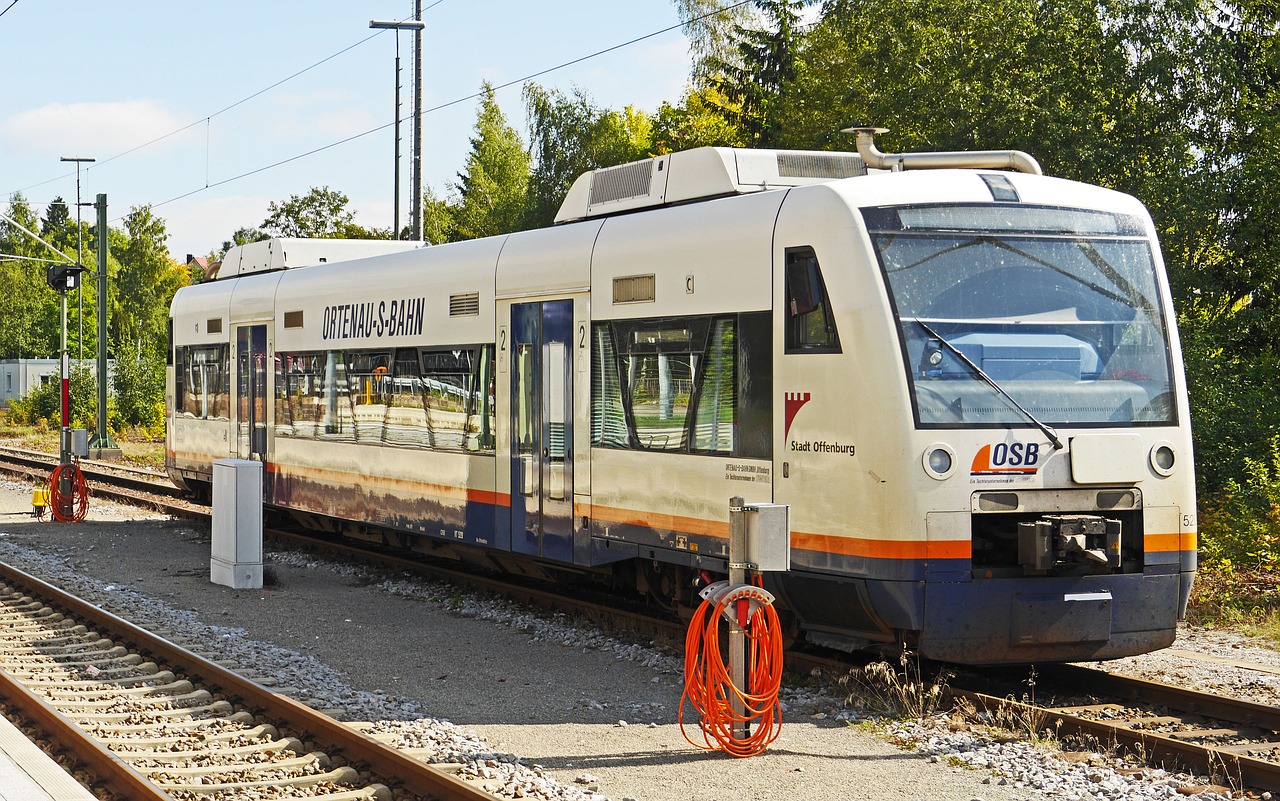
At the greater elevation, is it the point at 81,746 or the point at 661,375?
the point at 661,375

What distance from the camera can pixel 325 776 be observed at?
691 cm

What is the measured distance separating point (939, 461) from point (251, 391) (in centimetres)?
1134

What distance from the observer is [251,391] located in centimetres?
1745

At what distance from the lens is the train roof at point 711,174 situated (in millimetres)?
9945

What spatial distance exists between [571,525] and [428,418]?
110 inches

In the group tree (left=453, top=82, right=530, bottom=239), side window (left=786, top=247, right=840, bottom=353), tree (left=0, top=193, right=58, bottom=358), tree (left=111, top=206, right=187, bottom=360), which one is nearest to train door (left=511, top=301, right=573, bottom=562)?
side window (left=786, top=247, right=840, bottom=353)

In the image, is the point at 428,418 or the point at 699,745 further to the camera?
the point at 428,418

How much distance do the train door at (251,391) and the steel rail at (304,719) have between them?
544 cm

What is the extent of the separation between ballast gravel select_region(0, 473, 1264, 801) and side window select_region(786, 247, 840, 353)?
2.10 m

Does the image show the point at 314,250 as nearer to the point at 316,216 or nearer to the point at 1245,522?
the point at 1245,522

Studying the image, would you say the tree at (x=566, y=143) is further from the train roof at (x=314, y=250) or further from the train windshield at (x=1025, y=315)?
the train windshield at (x=1025, y=315)

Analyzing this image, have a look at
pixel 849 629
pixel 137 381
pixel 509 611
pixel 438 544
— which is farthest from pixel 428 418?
pixel 137 381

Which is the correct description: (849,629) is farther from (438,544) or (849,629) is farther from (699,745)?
(438,544)

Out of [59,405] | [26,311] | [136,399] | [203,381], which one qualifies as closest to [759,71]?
[136,399]
